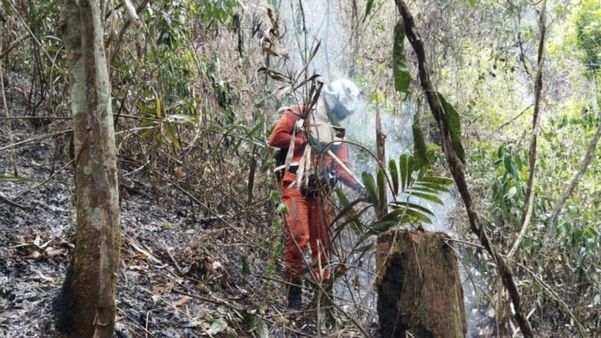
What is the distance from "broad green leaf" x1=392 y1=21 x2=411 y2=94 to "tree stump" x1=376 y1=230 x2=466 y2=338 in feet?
2.96

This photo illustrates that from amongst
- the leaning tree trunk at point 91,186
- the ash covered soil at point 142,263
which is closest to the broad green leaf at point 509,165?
the ash covered soil at point 142,263

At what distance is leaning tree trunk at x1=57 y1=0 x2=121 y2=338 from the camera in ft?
6.67

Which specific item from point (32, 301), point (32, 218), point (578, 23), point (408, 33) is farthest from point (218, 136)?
point (578, 23)

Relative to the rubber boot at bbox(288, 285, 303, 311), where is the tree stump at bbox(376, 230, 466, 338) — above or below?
above

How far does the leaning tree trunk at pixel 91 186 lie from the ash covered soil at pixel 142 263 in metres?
0.29

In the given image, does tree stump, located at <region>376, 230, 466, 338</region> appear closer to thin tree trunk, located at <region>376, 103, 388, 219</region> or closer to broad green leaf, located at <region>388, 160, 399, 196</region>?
broad green leaf, located at <region>388, 160, 399, 196</region>

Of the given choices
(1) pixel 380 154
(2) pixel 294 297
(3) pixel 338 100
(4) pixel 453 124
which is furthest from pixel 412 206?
(3) pixel 338 100

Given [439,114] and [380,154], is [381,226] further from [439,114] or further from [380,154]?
[439,114]

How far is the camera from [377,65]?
345 inches

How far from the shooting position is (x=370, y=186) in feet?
11.5

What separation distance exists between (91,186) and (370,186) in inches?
65.3

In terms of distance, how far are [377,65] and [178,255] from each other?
5163 mm

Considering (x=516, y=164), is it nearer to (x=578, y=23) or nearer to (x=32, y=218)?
(x=32, y=218)

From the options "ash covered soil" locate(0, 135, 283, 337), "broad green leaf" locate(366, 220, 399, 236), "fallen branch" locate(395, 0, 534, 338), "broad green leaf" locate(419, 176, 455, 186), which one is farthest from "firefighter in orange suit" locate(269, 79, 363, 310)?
"fallen branch" locate(395, 0, 534, 338)
